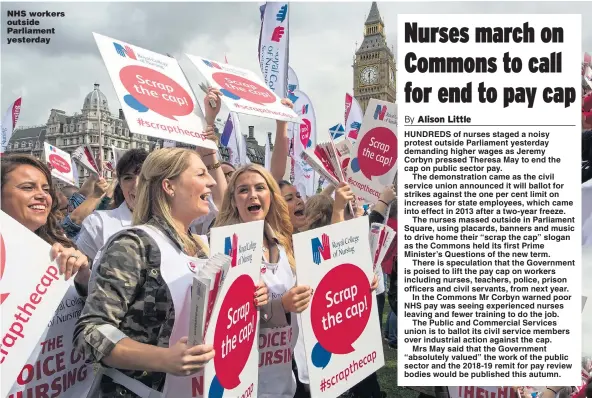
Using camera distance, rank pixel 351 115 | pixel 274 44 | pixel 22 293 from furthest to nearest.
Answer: pixel 351 115 → pixel 274 44 → pixel 22 293

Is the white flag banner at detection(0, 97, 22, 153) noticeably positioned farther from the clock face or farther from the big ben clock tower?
the clock face

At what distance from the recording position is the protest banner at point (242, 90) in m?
3.15

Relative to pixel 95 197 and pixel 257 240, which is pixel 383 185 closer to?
pixel 95 197

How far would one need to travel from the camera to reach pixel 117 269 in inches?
71.4

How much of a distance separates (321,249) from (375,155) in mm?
2405

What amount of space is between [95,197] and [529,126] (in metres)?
3.22

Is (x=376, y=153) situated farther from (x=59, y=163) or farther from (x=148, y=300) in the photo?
(x=59, y=163)

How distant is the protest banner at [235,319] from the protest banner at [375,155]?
8.79 ft

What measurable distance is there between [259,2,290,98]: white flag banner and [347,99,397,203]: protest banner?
266 centimetres

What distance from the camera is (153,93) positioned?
2.88 m

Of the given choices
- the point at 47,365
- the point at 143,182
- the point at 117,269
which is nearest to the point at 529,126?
the point at 143,182

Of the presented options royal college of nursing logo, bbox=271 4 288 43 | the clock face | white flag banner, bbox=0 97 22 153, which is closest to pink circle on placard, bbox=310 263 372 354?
royal college of nursing logo, bbox=271 4 288 43

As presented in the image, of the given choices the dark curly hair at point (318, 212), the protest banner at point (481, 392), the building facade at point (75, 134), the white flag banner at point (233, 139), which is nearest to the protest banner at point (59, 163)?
the white flag banner at point (233, 139)

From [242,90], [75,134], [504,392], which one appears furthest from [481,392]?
[75,134]
